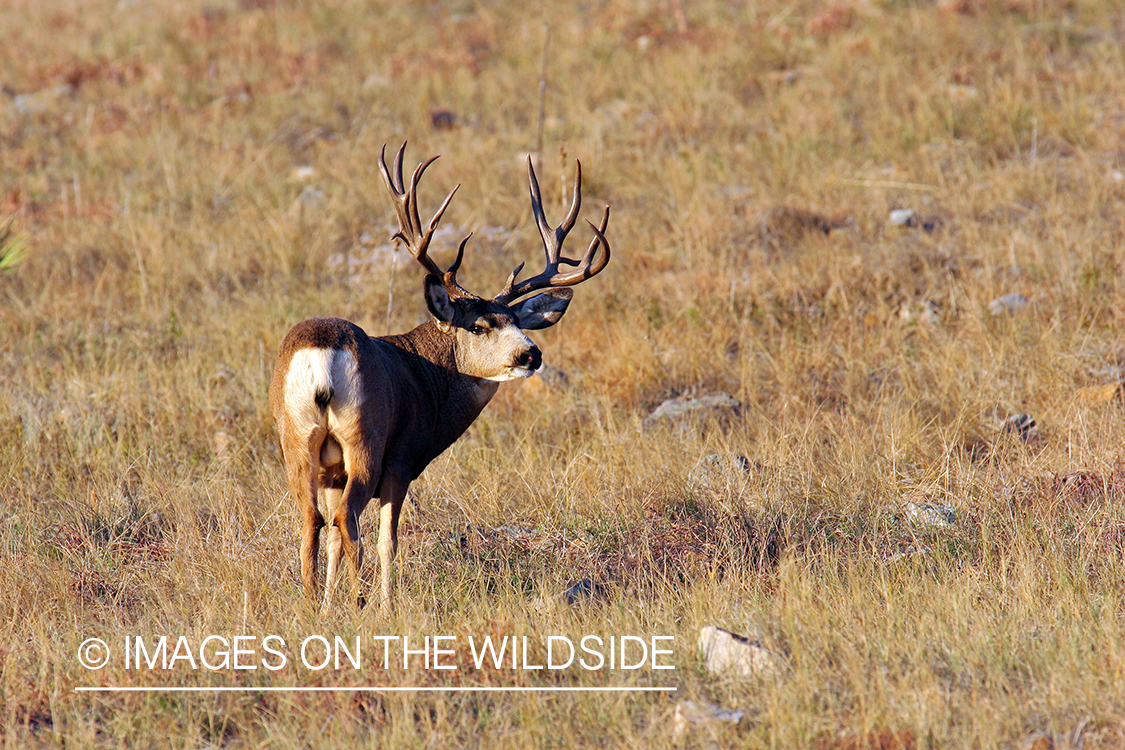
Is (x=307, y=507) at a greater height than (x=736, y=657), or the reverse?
(x=307, y=507)

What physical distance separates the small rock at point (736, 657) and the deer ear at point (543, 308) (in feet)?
6.11

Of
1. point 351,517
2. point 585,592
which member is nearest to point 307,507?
point 351,517

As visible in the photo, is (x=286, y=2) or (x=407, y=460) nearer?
(x=407, y=460)

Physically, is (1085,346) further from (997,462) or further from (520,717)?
(520,717)

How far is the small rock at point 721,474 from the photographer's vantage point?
5.74 meters

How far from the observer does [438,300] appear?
487 cm

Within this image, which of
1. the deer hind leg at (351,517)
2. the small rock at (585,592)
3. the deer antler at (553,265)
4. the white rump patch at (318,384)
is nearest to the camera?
the white rump patch at (318,384)

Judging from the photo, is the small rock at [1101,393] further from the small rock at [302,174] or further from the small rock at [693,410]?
the small rock at [302,174]

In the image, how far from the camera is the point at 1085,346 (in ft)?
24.4

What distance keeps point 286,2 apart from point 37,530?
13.0 metres

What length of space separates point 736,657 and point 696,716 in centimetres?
39

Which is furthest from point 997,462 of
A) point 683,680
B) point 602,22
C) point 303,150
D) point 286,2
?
point 286,2

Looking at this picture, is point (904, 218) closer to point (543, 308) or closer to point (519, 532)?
point (543, 308)

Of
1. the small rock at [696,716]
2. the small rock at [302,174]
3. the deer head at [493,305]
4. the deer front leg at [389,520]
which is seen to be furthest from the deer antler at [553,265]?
the small rock at [302,174]
